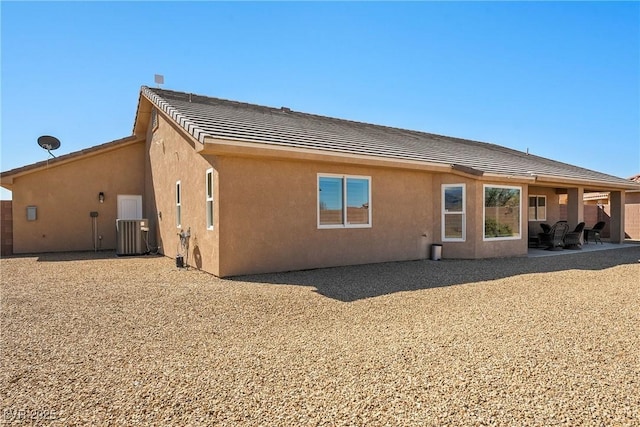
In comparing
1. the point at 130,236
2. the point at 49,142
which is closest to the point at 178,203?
the point at 130,236

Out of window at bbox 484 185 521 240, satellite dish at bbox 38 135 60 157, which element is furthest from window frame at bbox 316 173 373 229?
satellite dish at bbox 38 135 60 157

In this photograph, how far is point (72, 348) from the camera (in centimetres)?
422

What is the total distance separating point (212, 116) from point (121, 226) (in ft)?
20.6

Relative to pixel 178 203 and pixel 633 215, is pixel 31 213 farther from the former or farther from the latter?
pixel 633 215

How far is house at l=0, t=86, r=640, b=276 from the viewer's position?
347 inches

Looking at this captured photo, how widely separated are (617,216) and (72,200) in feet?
80.4

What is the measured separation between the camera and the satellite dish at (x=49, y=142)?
14.7 meters

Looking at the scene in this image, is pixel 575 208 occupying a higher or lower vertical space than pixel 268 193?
lower

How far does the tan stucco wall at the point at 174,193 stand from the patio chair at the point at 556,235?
42.4ft

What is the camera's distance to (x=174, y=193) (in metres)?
12.2

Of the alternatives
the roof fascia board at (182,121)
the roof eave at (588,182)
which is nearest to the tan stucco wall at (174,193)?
the roof fascia board at (182,121)

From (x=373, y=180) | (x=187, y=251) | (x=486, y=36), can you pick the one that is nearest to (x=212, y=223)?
(x=187, y=251)

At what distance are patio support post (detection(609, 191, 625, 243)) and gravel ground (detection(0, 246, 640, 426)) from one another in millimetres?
12378

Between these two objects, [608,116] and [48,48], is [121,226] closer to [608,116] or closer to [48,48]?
[48,48]
